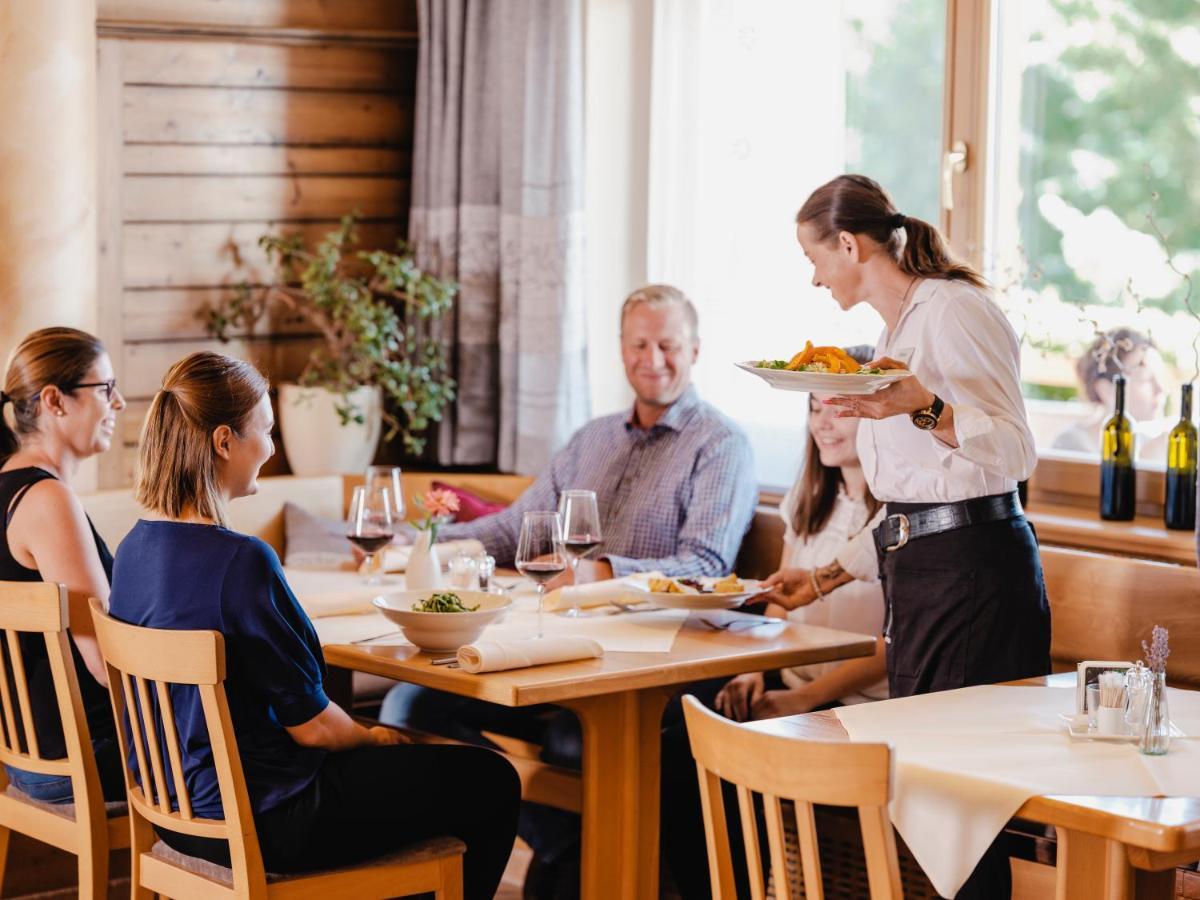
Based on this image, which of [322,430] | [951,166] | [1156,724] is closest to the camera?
[1156,724]

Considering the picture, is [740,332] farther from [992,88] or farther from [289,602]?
[289,602]

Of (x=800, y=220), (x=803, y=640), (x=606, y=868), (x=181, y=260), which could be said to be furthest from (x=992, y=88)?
(x=181, y=260)

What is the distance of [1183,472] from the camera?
3.23m

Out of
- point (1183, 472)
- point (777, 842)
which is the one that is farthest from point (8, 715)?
point (1183, 472)

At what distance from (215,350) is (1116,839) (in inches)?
136

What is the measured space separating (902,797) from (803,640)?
912 millimetres

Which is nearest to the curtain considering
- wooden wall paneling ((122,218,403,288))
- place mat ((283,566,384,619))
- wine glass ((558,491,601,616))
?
wooden wall paneling ((122,218,403,288))

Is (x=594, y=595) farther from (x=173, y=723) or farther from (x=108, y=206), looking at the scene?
(x=108, y=206)

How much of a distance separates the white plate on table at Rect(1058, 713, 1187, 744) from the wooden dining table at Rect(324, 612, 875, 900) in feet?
2.25

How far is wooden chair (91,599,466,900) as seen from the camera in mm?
2281

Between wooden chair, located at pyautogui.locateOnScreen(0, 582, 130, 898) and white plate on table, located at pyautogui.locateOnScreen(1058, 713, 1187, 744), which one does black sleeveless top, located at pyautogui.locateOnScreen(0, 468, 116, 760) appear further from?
white plate on table, located at pyautogui.locateOnScreen(1058, 713, 1187, 744)

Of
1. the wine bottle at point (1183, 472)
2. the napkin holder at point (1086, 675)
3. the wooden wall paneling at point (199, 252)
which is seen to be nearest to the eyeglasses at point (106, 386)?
the wooden wall paneling at point (199, 252)

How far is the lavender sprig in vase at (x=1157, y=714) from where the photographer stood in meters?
2.02

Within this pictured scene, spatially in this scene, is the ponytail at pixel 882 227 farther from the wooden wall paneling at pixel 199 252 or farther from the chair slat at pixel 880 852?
the wooden wall paneling at pixel 199 252
